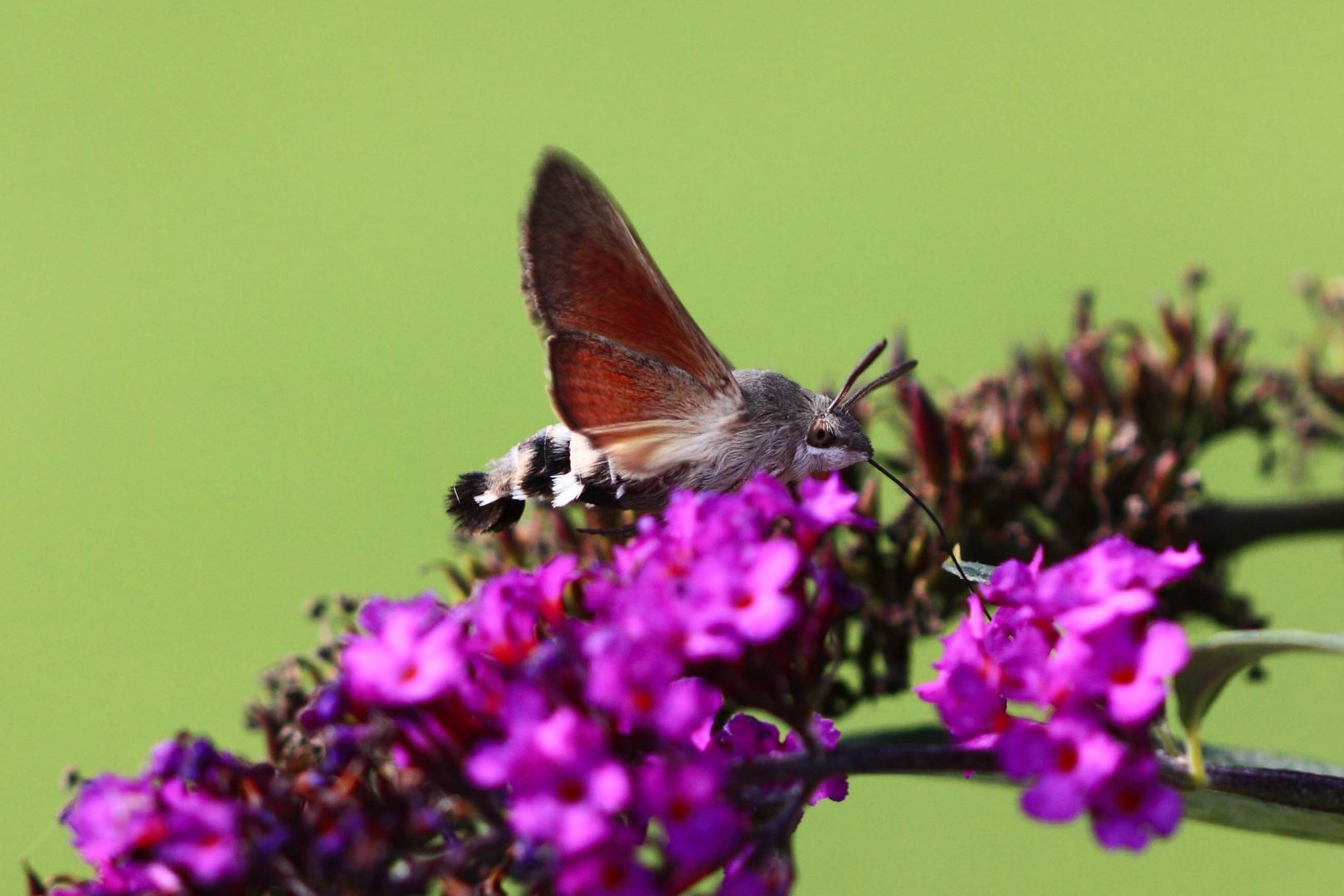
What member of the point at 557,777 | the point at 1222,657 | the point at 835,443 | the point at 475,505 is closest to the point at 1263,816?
the point at 1222,657

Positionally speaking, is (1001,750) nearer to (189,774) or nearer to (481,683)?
(481,683)

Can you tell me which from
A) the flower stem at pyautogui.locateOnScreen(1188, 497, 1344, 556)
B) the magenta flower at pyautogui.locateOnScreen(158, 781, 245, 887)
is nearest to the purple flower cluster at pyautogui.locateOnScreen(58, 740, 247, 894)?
the magenta flower at pyautogui.locateOnScreen(158, 781, 245, 887)

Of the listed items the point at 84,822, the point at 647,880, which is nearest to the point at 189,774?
the point at 84,822

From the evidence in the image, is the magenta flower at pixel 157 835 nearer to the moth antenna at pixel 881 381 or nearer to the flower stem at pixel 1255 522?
the moth antenna at pixel 881 381

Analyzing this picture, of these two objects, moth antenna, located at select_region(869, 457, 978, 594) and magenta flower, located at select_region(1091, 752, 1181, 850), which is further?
moth antenna, located at select_region(869, 457, 978, 594)

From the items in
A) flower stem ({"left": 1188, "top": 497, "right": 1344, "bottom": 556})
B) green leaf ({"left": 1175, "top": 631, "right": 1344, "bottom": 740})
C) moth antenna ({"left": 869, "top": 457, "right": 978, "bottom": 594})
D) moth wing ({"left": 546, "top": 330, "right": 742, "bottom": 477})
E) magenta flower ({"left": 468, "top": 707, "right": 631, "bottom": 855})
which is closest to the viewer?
magenta flower ({"left": 468, "top": 707, "right": 631, "bottom": 855})

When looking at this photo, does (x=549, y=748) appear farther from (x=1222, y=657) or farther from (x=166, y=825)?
(x=1222, y=657)

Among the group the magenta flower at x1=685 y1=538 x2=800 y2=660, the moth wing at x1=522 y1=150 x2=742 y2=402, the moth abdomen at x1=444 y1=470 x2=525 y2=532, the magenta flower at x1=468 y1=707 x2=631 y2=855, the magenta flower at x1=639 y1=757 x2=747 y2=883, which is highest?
the moth wing at x1=522 y1=150 x2=742 y2=402

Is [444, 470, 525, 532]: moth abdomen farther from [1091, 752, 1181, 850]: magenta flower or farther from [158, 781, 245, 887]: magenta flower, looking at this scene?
[1091, 752, 1181, 850]: magenta flower
